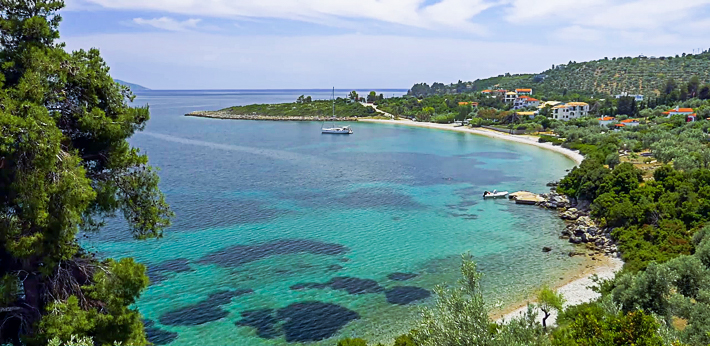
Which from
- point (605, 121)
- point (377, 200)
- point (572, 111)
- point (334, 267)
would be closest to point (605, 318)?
point (334, 267)

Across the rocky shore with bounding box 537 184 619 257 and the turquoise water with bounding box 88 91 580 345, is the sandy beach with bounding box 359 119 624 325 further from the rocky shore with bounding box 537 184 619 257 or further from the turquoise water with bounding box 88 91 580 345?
the rocky shore with bounding box 537 184 619 257

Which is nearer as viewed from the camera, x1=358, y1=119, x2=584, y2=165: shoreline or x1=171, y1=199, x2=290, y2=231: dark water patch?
x1=171, y1=199, x2=290, y2=231: dark water patch

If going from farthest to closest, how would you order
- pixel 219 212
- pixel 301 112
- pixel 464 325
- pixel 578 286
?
pixel 301 112 < pixel 219 212 < pixel 578 286 < pixel 464 325

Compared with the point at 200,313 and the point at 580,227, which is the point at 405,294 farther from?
the point at 580,227

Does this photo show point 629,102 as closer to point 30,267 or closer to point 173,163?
point 173,163

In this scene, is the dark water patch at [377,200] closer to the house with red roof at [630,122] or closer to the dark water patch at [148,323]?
the dark water patch at [148,323]

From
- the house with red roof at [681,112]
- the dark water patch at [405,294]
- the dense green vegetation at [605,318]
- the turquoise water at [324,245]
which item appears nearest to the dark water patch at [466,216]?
the turquoise water at [324,245]

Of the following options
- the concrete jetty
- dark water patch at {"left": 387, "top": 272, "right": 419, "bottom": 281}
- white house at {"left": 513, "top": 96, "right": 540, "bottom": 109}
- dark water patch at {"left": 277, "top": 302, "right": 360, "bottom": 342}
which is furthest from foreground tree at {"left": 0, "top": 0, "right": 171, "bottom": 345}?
white house at {"left": 513, "top": 96, "right": 540, "bottom": 109}
